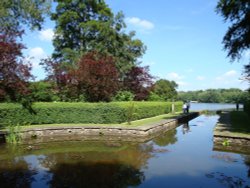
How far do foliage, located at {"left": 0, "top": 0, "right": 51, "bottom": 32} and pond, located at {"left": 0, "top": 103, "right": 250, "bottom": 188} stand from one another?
13326 millimetres

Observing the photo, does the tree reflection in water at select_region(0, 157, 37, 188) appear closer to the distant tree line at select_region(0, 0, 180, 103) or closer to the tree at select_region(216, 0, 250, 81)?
the distant tree line at select_region(0, 0, 180, 103)

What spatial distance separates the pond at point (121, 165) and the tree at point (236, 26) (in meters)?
8.23

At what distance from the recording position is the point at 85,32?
Answer: 31344 millimetres

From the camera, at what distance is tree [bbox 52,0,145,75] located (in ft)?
102

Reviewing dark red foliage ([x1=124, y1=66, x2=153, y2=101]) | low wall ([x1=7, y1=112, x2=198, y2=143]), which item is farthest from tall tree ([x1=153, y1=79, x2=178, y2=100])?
low wall ([x1=7, y1=112, x2=198, y2=143])

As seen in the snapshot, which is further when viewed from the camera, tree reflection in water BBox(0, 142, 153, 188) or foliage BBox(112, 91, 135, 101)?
foliage BBox(112, 91, 135, 101)

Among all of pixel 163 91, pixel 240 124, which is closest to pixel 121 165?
pixel 240 124

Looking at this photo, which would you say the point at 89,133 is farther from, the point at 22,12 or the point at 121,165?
the point at 22,12

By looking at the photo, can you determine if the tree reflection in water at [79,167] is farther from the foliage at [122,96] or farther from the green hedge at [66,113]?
the foliage at [122,96]

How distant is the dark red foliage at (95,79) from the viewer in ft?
68.7

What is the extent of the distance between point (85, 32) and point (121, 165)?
24.0 meters

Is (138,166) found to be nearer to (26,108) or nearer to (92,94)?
(26,108)

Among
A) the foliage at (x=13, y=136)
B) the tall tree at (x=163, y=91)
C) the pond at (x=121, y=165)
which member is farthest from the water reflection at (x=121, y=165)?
the tall tree at (x=163, y=91)

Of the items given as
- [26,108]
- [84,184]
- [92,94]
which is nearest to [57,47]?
[92,94]
